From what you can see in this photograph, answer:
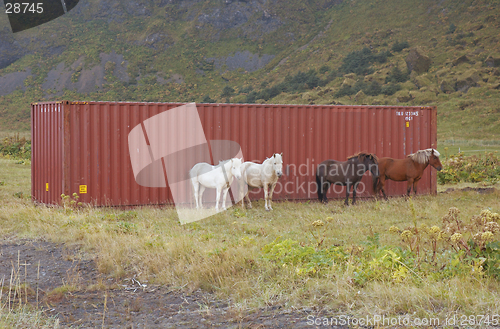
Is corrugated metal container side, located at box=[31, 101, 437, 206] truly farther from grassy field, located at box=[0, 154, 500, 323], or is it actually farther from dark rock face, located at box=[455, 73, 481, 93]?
dark rock face, located at box=[455, 73, 481, 93]

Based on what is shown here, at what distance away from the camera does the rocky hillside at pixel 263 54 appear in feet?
184

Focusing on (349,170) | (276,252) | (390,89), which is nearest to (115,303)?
(276,252)

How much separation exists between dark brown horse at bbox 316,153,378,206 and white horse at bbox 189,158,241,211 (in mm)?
2767

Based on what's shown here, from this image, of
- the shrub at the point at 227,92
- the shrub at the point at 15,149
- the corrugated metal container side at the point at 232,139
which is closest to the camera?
the corrugated metal container side at the point at 232,139

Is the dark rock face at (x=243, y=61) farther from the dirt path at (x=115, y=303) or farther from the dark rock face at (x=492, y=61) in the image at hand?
the dirt path at (x=115, y=303)

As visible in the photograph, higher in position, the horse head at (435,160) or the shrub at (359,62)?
the shrub at (359,62)

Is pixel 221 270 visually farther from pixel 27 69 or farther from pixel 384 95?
pixel 27 69

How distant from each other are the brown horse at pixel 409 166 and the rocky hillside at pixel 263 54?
32.3 meters

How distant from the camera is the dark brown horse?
13.3 m

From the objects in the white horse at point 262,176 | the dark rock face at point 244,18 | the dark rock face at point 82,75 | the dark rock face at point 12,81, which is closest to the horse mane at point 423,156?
the white horse at point 262,176

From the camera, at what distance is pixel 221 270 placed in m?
6.60

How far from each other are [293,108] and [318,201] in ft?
8.95

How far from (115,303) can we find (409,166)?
10.0 metres

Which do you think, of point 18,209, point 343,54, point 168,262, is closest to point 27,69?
point 343,54
